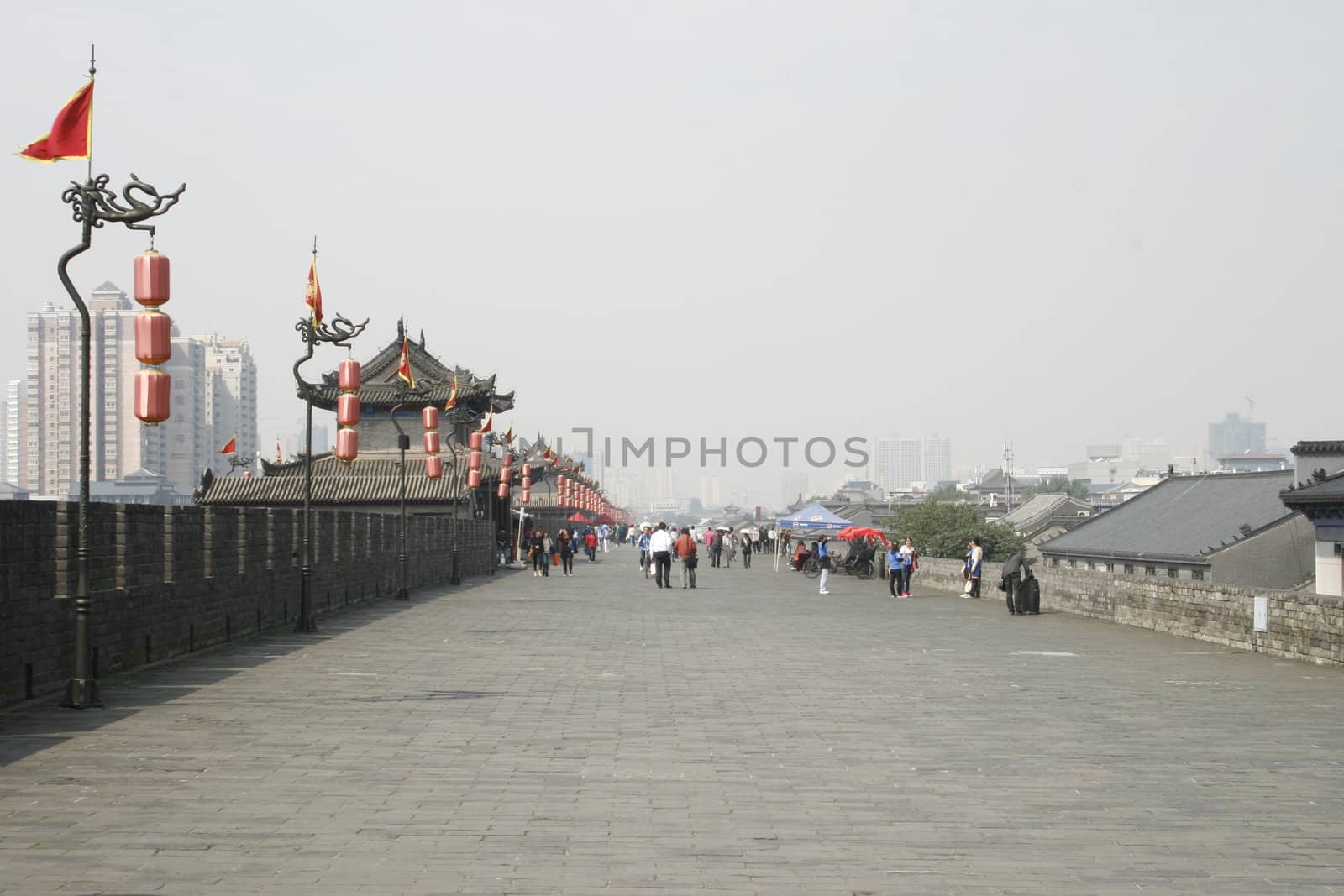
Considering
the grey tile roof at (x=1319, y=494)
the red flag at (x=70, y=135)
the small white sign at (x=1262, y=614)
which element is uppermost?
the red flag at (x=70, y=135)

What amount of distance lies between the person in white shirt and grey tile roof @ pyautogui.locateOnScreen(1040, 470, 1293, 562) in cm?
1695

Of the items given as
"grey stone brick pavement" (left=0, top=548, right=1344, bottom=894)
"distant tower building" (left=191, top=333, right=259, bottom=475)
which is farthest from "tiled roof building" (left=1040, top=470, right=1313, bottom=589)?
"distant tower building" (left=191, top=333, right=259, bottom=475)

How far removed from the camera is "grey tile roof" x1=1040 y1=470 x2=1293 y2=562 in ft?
148

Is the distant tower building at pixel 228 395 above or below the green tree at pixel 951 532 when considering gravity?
above

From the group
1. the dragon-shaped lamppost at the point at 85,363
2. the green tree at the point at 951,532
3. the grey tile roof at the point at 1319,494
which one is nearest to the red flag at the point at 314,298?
the dragon-shaped lamppost at the point at 85,363

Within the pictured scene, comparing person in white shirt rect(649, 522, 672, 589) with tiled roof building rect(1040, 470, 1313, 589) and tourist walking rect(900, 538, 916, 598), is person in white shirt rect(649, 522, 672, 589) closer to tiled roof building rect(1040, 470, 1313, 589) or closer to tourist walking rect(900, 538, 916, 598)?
tourist walking rect(900, 538, 916, 598)

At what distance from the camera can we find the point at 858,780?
29.1 feet

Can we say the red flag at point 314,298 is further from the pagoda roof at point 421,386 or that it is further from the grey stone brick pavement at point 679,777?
the pagoda roof at point 421,386

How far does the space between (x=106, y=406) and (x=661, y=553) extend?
125 meters

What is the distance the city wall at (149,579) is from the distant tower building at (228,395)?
14788cm

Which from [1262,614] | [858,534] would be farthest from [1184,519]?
[1262,614]

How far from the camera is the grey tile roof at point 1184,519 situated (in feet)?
148

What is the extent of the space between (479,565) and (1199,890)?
136 ft

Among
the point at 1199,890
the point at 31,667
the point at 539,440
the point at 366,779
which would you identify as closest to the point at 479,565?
the point at 31,667
